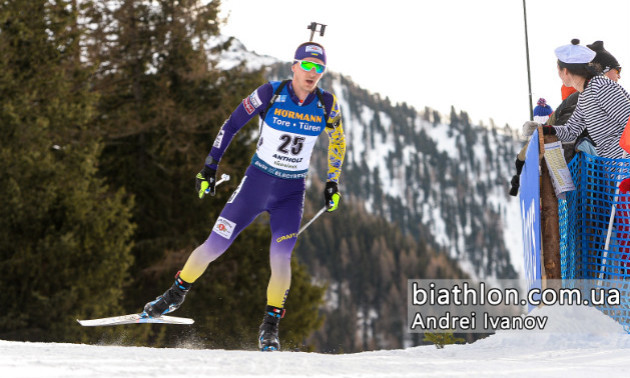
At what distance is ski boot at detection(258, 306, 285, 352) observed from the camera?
6156 mm

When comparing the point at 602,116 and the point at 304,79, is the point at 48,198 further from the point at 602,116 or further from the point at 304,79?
the point at 602,116

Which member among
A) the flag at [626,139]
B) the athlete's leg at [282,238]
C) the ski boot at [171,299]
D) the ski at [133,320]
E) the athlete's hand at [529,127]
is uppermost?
the athlete's hand at [529,127]

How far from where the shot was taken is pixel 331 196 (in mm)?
6531

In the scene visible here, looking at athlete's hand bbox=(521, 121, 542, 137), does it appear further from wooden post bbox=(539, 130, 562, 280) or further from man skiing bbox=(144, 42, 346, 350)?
man skiing bbox=(144, 42, 346, 350)

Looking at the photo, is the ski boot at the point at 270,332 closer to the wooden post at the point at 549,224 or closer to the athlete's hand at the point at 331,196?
the athlete's hand at the point at 331,196

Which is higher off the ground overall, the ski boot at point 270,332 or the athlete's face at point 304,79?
the athlete's face at point 304,79

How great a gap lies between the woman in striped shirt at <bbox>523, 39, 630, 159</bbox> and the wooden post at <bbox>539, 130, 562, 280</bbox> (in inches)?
10.1

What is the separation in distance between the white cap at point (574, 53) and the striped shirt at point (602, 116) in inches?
9.1

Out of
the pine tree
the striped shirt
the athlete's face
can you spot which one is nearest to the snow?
the striped shirt

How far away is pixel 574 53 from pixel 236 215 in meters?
3.27

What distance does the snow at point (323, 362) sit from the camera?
407 cm

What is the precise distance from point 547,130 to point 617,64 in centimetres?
114

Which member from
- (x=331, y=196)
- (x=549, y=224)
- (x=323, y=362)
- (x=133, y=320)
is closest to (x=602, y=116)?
(x=549, y=224)

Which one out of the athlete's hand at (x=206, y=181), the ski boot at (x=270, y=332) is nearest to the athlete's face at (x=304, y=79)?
the athlete's hand at (x=206, y=181)
